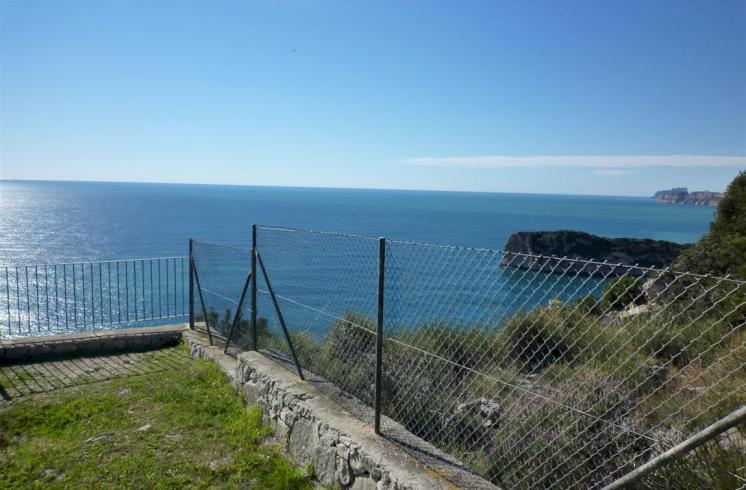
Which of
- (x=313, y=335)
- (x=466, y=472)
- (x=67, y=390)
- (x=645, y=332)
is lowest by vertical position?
(x=67, y=390)

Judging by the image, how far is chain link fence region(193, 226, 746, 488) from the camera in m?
2.98

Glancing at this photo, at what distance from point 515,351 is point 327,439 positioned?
1945 millimetres

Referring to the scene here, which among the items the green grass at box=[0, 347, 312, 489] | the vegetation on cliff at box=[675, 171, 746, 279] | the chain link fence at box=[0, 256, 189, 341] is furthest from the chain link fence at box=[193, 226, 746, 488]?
the vegetation on cliff at box=[675, 171, 746, 279]

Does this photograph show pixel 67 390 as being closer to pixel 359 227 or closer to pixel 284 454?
pixel 284 454

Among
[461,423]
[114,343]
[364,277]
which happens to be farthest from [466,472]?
[114,343]

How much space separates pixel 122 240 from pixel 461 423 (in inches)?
2956

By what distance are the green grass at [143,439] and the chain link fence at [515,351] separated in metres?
0.99

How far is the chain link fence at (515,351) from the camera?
298 cm

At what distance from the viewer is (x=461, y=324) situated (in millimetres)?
4426

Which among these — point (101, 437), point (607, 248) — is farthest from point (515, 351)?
point (607, 248)

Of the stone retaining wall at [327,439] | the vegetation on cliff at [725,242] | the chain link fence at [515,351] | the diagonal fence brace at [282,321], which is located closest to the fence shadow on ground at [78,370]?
the stone retaining wall at [327,439]

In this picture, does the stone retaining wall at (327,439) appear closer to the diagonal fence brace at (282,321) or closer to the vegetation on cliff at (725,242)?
the diagonal fence brace at (282,321)

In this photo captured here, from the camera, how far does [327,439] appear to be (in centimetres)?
452

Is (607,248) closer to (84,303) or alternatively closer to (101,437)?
(84,303)
